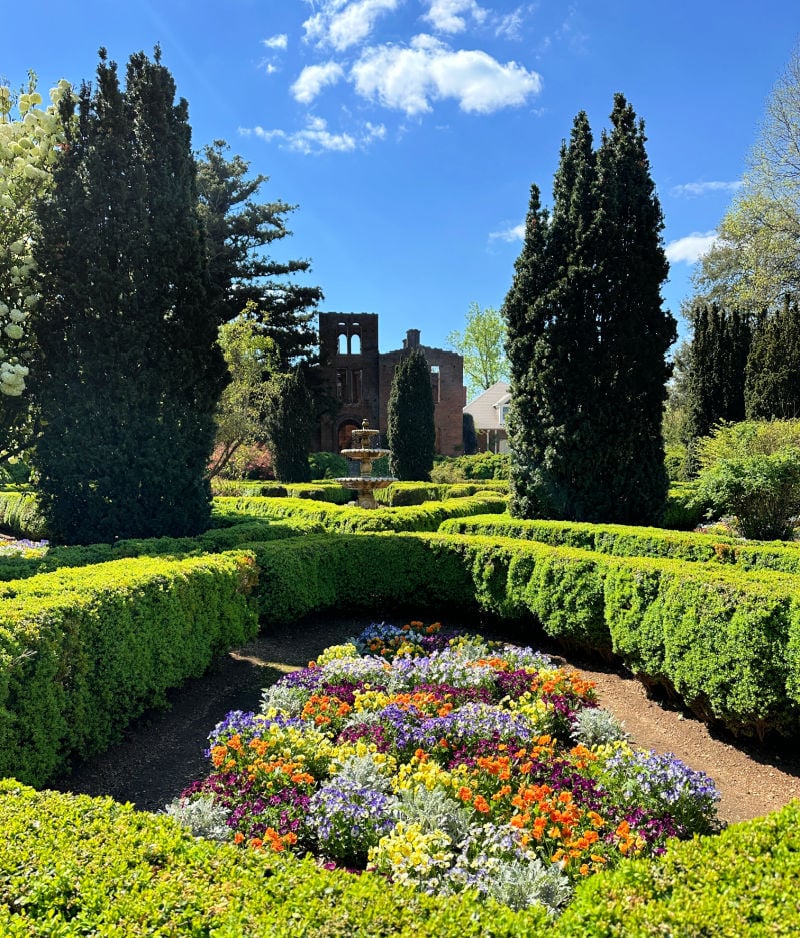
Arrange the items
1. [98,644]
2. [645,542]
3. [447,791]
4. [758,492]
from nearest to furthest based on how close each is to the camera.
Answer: [447,791] < [98,644] < [645,542] < [758,492]

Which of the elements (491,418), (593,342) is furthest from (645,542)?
(491,418)

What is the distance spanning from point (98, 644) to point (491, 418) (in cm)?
4320

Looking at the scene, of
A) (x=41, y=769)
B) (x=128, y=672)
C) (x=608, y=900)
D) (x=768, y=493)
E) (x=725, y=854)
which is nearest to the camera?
(x=608, y=900)

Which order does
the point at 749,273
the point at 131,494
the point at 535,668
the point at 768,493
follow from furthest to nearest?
the point at 749,273, the point at 768,493, the point at 131,494, the point at 535,668

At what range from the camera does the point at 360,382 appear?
127 feet

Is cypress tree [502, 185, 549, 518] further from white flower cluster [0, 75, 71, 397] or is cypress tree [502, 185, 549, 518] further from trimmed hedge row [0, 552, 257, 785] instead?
white flower cluster [0, 75, 71, 397]

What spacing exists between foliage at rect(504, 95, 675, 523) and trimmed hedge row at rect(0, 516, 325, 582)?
13.9ft

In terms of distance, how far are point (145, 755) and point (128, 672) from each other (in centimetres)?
61

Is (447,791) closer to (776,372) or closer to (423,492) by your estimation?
(423,492)

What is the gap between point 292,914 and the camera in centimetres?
191

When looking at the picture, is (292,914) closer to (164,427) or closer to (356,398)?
(164,427)

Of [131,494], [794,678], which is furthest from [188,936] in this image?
[131,494]

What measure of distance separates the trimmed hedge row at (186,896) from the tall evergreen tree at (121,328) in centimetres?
656

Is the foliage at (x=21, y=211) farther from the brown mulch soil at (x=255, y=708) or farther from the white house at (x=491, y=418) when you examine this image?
the white house at (x=491, y=418)
